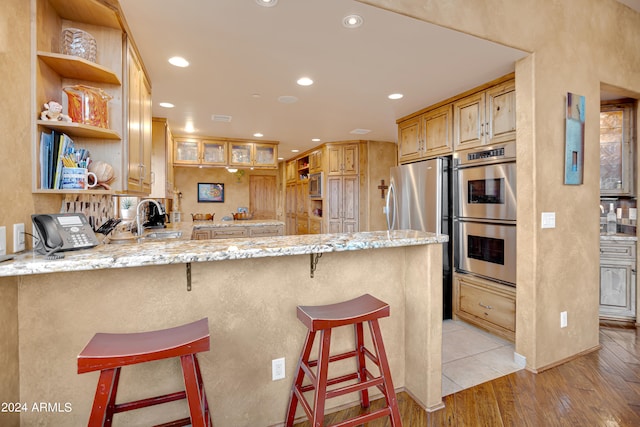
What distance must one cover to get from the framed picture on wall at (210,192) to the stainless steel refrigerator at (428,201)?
5011 millimetres

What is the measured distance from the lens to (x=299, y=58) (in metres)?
2.56

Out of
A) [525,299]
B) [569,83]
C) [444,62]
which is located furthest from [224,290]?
[569,83]

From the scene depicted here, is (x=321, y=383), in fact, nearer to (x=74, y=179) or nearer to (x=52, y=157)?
(x=74, y=179)

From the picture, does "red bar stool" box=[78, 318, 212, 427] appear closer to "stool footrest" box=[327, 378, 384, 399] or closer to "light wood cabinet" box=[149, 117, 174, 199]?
"stool footrest" box=[327, 378, 384, 399]

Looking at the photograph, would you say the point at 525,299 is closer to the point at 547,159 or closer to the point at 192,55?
the point at 547,159

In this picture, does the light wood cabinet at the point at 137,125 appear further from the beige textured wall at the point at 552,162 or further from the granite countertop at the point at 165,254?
the beige textured wall at the point at 552,162

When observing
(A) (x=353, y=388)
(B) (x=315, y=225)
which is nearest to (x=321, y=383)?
(A) (x=353, y=388)

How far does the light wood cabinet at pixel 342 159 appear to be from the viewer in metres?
6.06

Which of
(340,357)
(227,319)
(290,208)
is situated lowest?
(340,357)

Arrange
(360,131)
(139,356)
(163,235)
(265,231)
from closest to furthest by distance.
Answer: (139,356), (163,235), (265,231), (360,131)

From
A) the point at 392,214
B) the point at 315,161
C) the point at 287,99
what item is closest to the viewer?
the point at 287,99

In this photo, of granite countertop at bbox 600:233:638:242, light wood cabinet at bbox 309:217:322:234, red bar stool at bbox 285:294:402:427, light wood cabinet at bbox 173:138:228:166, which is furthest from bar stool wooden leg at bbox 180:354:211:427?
light wood cabinet at bbox 309:217:322:234

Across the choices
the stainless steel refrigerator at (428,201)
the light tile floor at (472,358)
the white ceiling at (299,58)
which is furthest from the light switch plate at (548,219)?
the white ceiling at (299,58)

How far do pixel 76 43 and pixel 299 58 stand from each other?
1479 millimetres
